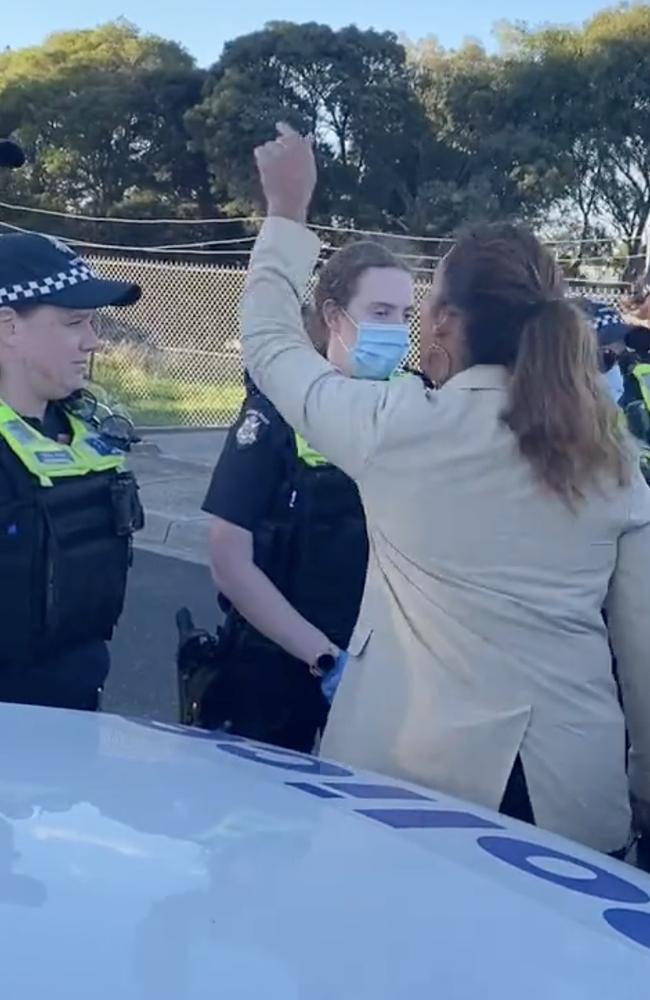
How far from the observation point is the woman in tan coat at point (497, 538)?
211 centimetres

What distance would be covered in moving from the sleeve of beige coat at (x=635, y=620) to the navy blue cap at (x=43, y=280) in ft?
3.83

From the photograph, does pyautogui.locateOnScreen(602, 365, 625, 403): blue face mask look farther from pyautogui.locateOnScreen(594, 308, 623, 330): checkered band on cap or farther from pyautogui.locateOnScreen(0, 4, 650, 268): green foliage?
pyautogui.locateOnScreen(0, 4, 650, 268): green foliage

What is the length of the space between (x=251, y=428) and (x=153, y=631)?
14.4 ft

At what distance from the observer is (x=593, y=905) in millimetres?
1620

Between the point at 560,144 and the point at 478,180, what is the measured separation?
113 inches

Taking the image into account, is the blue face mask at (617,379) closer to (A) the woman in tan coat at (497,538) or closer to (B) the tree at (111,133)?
(A) the woman in tan coat at (497,538)

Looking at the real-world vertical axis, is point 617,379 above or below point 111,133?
below

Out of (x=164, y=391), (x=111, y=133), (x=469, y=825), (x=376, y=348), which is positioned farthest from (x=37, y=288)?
(x=111, y=133)

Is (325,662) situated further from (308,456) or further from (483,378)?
(483,378)

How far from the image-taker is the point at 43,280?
111 inches

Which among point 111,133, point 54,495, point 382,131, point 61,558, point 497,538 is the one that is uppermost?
point 382,131

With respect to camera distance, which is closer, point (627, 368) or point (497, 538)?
point (497, 538)

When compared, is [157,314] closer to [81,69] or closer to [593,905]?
[593,905]

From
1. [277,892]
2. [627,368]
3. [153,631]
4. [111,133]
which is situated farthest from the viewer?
[111,133]
